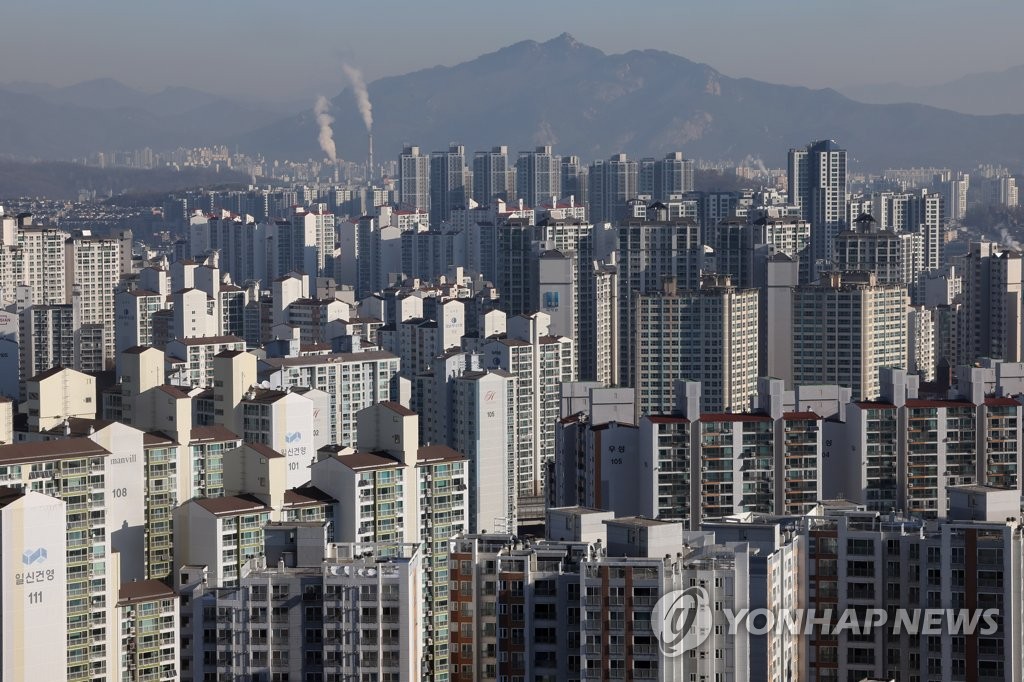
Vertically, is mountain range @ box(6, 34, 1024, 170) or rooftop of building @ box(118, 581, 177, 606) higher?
mountain range @ box(6, 34, 1024, 170)

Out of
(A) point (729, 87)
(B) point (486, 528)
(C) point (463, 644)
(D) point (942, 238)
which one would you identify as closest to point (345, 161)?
(A) point (729, 87)

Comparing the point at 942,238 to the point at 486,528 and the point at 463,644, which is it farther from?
the point at 463,644

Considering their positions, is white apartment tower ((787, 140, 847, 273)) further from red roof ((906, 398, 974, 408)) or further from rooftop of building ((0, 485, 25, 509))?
rooftop of building ((0, 485, 25, 509))

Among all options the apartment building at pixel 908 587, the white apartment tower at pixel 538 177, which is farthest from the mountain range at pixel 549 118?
the apartment building at pixel 908 587

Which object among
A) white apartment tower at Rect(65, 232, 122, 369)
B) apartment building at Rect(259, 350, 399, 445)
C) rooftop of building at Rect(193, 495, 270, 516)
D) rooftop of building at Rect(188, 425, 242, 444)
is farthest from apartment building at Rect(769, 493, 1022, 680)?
white apartment tower at Rect(65, 232, 122, 369)

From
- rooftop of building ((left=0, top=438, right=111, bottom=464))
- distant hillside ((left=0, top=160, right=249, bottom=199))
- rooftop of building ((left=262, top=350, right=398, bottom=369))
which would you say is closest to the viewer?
rooftop of building ((left=0, top=438, right=111, bottom=464))

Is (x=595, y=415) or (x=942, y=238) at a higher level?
(x=942, y=238)

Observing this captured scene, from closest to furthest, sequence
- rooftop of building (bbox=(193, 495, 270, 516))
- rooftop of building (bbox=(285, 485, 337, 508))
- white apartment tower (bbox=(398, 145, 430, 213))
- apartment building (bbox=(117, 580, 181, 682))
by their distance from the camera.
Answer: apartment building (bbox=(117, 580, 181, 682))
rooftop of building (bbox=(193, 495, 270, 516))
rooftop of building (bbox=(285, 485, 337, 508))
white apartment tower (bbox=(398, 145, 430, 213))
